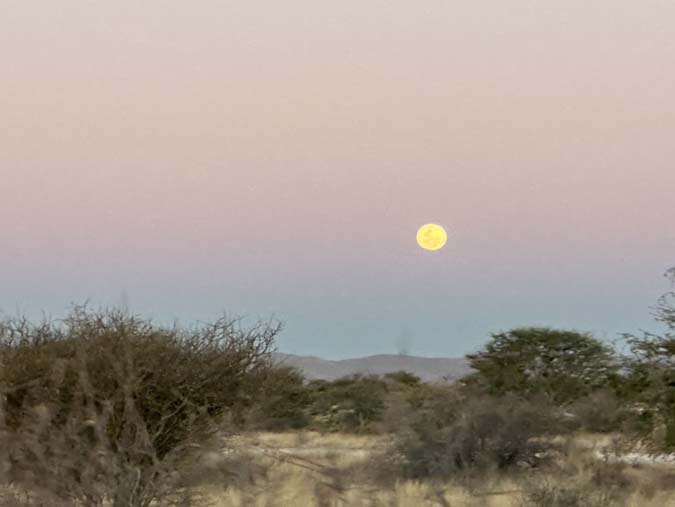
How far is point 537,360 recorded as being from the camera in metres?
29.7

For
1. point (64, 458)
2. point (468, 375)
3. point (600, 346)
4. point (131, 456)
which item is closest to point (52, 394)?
point (131, 456)

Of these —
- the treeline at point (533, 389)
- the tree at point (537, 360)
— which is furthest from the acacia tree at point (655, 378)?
the tree at point (537, 360)

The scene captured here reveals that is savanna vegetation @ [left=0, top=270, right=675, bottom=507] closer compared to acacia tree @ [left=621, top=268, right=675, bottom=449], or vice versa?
savanna vegetation @ [left=0, top=270, right=675, bottom=507]

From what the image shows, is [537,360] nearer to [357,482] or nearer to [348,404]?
[348,404]

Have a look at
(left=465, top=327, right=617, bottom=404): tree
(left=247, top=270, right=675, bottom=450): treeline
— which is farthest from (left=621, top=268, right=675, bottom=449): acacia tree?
(left=465, top=327, right=617, bottom=404): tree

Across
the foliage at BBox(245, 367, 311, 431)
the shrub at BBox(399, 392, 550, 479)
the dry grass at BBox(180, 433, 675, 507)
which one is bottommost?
the dry grass at BBox(180, 433, 675, 507)

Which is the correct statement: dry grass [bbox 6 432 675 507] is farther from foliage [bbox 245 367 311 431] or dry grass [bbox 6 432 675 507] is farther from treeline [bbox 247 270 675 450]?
foliage [bbox 245 367 311 431]

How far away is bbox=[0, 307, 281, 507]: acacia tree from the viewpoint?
6258 millimetres

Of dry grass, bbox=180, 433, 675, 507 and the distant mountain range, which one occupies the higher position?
the distant mountain range

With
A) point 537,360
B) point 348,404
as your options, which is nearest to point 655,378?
point 348,404

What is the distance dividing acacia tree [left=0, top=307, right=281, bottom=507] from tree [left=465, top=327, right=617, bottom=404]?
13.7 metres

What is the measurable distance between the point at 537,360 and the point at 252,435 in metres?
24.8

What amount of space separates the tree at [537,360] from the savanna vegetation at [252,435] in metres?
10.5

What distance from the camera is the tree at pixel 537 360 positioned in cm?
2597
